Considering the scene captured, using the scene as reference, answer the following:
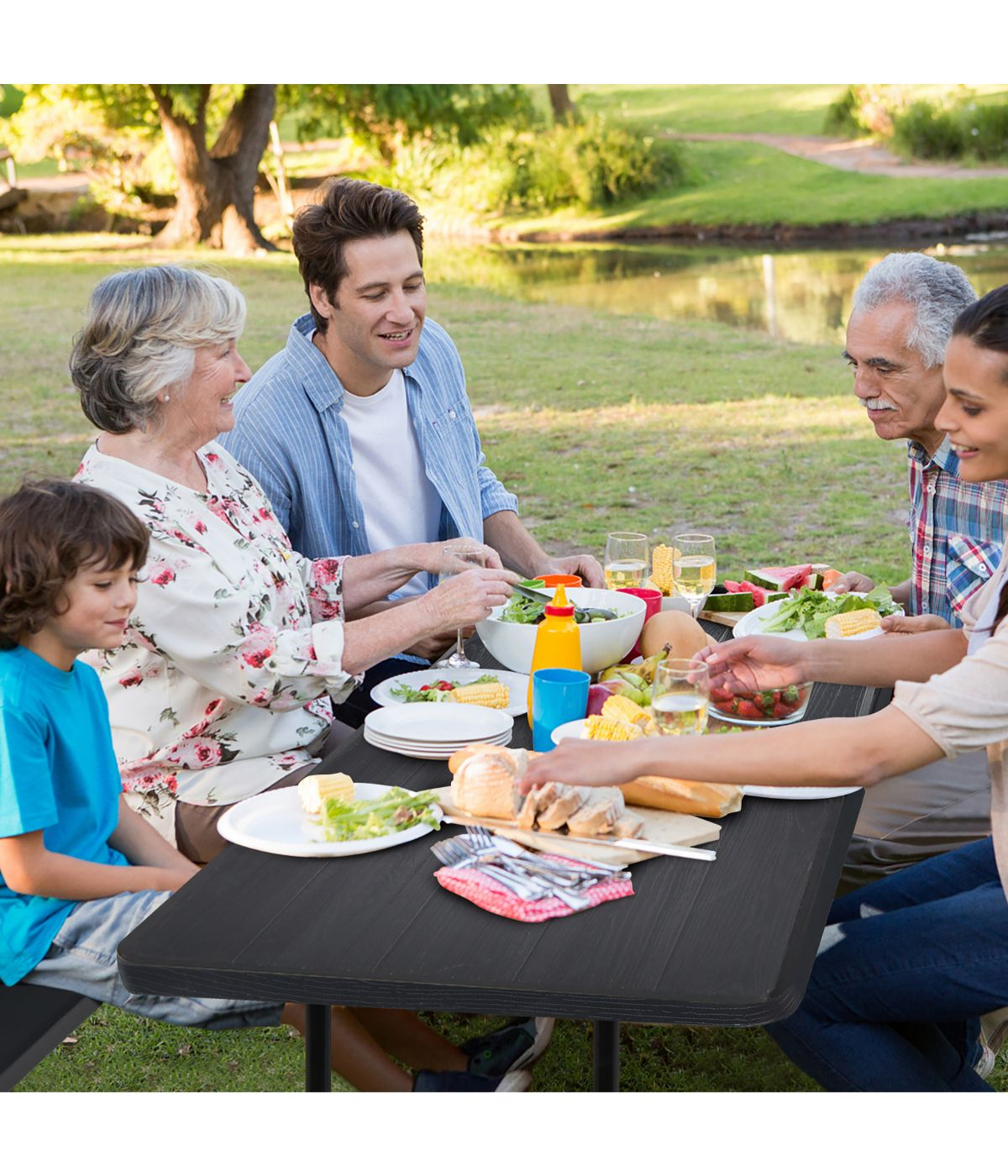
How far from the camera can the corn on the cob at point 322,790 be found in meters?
2.36

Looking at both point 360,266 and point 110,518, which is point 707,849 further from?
point 360,266

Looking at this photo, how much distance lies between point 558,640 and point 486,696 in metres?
0.23

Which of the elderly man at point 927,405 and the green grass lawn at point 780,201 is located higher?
the green grass lawn at point 780,201

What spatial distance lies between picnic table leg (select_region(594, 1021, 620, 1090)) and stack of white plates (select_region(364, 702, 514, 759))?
1.87ft

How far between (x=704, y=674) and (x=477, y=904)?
1.97 ft

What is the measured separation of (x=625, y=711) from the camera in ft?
8.74

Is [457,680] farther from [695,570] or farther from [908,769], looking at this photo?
[908,769]

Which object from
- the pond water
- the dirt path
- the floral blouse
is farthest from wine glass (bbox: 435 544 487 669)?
the dirt path

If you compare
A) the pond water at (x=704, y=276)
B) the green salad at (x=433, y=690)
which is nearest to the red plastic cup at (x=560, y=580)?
the green salad at (x=433, y=690)

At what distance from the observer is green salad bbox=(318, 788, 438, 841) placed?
2.30 m

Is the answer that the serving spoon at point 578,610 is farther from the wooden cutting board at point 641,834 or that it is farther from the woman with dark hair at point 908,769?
the wooden cutting board at point 641,834

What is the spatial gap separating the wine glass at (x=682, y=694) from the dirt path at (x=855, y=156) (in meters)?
24.3

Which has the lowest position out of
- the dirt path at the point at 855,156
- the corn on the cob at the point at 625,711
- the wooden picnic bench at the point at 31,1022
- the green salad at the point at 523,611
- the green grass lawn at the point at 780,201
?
the wooden picnic bench at the point at 31,1022

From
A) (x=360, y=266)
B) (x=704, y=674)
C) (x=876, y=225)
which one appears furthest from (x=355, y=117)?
(x=704, y=674)
